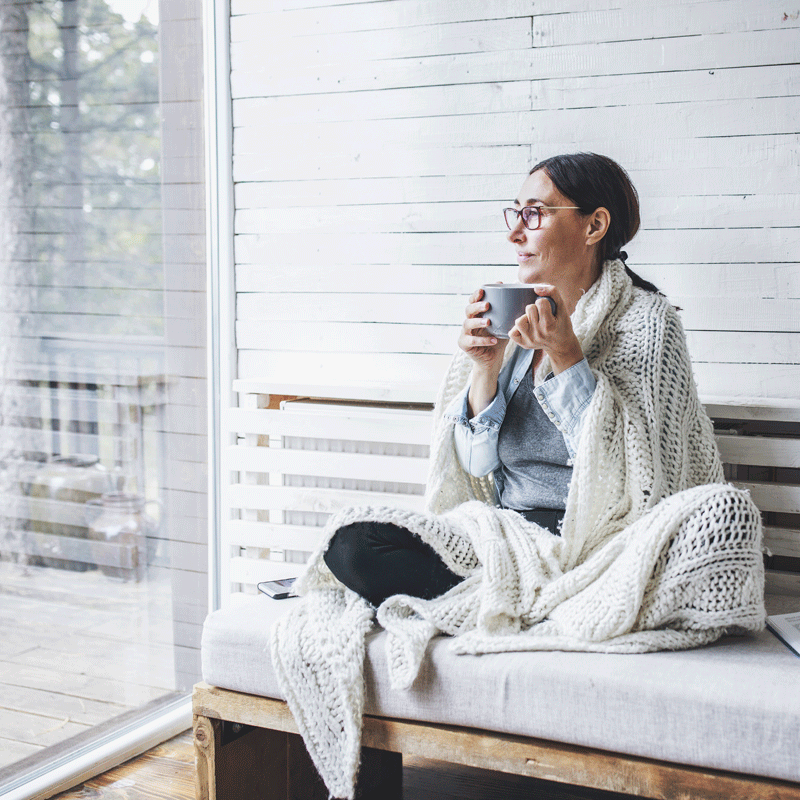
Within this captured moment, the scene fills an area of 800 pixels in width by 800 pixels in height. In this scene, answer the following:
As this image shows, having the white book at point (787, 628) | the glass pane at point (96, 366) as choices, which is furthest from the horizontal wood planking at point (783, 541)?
the glass pane at point (96, 366)

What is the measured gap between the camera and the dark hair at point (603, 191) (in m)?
1.78

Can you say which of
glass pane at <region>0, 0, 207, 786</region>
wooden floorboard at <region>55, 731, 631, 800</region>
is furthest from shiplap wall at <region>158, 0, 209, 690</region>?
wooden floorboard at <region>55, 731, 631, 800</region>

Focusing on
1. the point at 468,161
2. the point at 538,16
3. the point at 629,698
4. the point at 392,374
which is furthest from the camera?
the point at 392,374

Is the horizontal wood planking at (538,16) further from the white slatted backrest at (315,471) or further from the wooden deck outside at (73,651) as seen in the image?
the wooden deck outside at (73,651)

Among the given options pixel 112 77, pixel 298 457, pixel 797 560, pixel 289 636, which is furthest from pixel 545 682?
pixel 112 77

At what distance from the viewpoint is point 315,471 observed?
2152 mm

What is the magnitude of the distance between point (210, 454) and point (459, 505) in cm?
91

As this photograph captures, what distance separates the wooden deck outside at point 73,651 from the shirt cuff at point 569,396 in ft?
3.45

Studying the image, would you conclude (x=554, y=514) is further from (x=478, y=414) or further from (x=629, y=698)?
(x=629, y=698)

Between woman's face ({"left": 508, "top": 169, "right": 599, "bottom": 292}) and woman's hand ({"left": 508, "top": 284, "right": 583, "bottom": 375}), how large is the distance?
0.81 ft

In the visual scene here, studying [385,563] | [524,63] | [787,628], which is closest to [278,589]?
[385,563]

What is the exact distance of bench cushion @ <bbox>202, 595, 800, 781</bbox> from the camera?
4.04 feet

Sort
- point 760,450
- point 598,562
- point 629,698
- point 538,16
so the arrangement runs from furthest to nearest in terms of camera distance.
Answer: point 538,16 → point 760,450 → point 598,562 → point 629,698

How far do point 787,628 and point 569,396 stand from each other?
0.53 m
